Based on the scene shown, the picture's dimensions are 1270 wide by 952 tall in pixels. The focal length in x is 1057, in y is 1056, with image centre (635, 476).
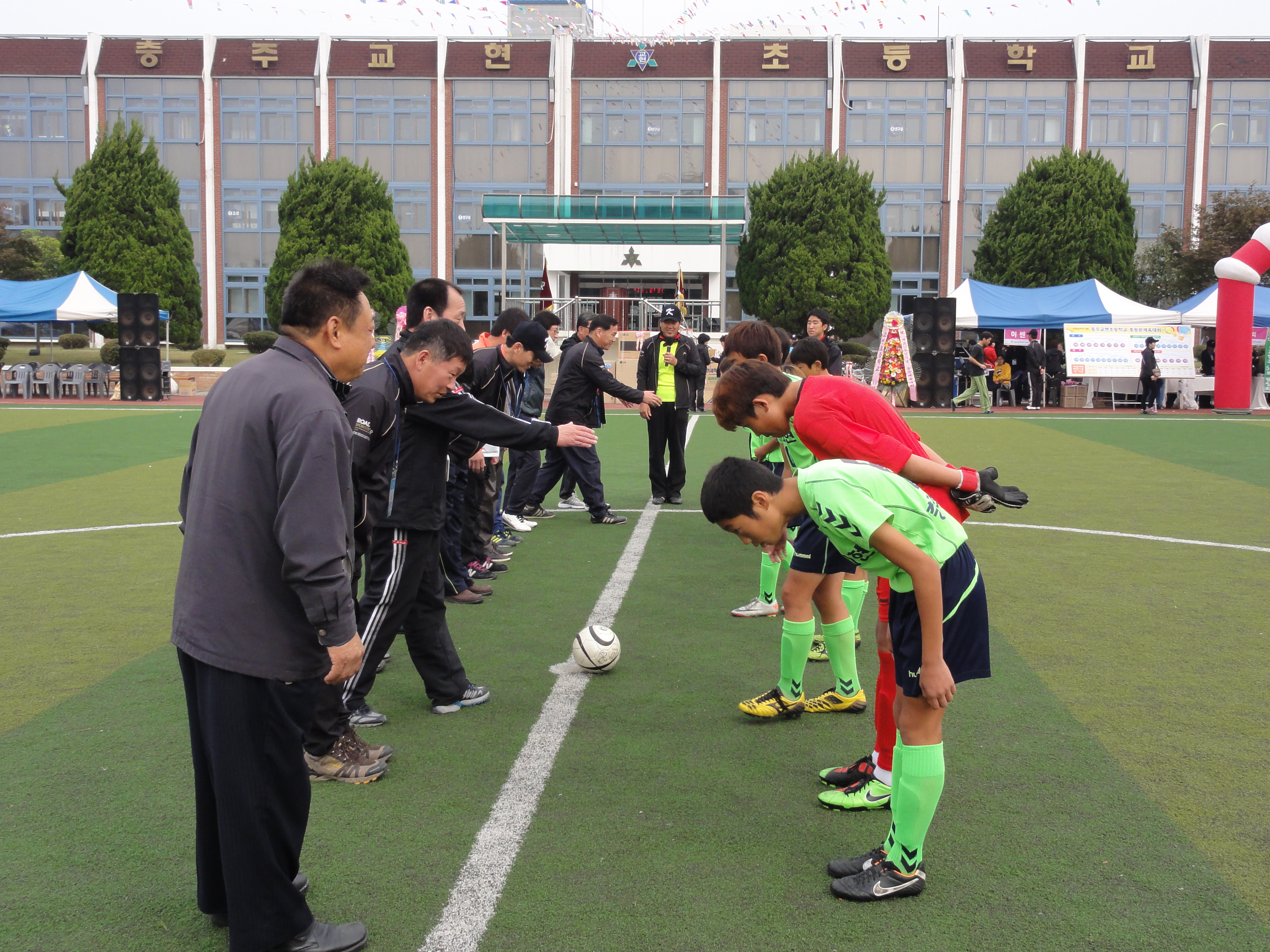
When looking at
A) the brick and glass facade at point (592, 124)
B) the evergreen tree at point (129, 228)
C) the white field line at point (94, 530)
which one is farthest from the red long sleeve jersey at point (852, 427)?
the brick and glass facade at point (592, 124)

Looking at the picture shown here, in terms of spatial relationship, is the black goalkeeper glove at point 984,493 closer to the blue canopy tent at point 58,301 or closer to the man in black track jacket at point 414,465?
the man in black track jacket at point 414,465

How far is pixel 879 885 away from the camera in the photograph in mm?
3271

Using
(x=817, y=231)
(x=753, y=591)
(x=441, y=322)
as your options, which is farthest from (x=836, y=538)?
(x=817, y=231)

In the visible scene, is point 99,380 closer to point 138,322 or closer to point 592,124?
point 138,322

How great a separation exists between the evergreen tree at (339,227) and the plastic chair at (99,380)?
→ 10.6 meters

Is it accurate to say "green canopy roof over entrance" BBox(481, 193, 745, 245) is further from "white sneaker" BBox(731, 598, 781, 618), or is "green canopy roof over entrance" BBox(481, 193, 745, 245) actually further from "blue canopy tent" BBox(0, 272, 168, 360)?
"white sneaker" BBox(731, 598, 781, 618)

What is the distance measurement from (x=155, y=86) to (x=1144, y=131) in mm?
43945

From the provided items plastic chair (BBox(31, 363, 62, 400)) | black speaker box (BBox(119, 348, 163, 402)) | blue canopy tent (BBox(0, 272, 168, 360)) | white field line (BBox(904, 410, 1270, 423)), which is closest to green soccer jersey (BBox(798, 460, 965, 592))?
white field line (BBox(904, 410, 1270, 423))

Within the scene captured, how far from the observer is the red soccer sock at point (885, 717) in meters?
3.97

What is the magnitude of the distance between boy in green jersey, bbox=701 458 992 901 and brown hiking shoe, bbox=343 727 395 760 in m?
1.88

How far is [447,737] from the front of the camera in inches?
183

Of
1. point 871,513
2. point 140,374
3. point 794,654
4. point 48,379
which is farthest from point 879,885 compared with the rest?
point 48,379

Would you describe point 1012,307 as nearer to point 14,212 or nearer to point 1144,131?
point 1144,131

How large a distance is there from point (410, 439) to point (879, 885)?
2.65m
